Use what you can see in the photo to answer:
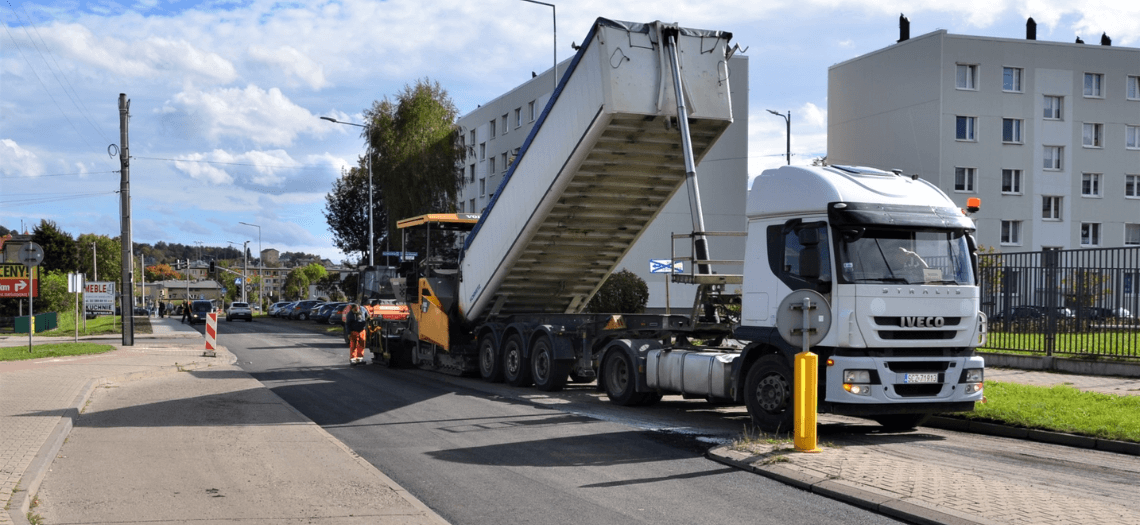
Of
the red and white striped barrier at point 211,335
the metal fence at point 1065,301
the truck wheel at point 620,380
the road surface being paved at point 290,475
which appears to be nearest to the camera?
the road surface being paved at point 290,475

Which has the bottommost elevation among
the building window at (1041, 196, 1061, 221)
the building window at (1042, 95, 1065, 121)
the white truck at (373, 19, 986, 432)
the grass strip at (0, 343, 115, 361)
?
the grass strip at (0, 343, 115, 361)

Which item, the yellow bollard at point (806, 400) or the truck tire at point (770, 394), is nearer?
the yellow bollard at point (806, 400)

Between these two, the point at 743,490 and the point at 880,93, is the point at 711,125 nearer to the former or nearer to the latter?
the point at 743,490

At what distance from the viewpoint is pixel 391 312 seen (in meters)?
22.6

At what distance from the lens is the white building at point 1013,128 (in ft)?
156

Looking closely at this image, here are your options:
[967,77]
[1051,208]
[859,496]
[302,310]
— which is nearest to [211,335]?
[859,496]

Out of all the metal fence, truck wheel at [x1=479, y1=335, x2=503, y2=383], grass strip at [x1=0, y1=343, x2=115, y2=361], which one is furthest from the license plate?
grass strip at [x1=0, y1=343, x2=115, y2=361]

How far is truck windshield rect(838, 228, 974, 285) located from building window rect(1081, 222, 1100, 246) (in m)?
46.1

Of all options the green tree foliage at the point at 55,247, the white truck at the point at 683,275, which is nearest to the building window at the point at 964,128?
the white truck at the point at 683,275

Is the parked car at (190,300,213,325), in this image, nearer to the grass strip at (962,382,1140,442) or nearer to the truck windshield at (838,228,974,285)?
the grass strip at (962,382,1140,442)

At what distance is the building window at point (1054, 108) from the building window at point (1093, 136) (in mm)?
1759

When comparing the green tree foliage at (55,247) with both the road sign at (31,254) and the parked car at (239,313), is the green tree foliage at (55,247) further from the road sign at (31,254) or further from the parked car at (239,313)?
the road sign at (31,254)

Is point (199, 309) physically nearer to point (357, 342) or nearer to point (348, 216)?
point (348, 216)

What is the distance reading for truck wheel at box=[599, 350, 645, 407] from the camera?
539 inches
